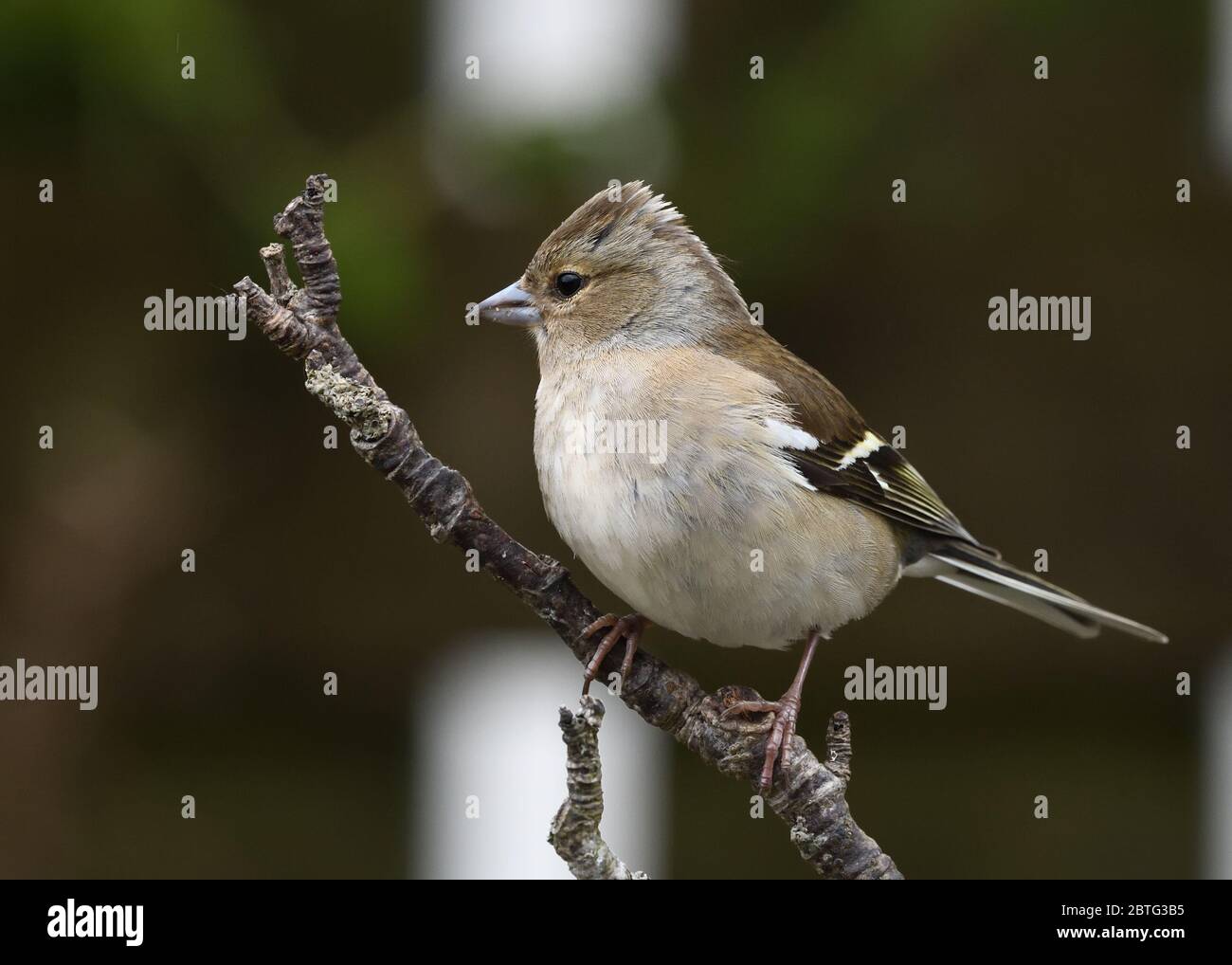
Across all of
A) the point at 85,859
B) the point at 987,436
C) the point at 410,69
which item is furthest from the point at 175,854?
the point at 987,436

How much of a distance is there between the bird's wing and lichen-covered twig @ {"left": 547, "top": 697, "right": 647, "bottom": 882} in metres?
1.36

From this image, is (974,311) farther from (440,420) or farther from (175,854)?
(175,854)

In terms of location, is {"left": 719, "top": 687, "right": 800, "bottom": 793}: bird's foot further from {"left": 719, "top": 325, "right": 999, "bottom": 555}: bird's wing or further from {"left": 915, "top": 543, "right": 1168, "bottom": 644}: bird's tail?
{"left": 915, "top": 543, "right": 1168, "bottom": 644}: bird's tail

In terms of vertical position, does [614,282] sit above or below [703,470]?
above

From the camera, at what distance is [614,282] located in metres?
3.36

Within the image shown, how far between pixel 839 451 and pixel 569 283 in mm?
791

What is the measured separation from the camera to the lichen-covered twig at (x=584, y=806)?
6.10 ft

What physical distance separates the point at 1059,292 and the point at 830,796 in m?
3.41

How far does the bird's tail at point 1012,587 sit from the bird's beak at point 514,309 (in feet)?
4.07

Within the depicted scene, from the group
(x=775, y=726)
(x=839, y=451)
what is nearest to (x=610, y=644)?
(x=775, y=726)

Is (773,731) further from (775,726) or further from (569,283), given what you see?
(569,283)

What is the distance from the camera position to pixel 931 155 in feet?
15.2

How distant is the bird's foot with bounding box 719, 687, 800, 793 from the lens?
2.28 metres

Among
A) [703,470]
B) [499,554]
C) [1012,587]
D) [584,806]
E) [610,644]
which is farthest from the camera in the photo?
[1012,587]
